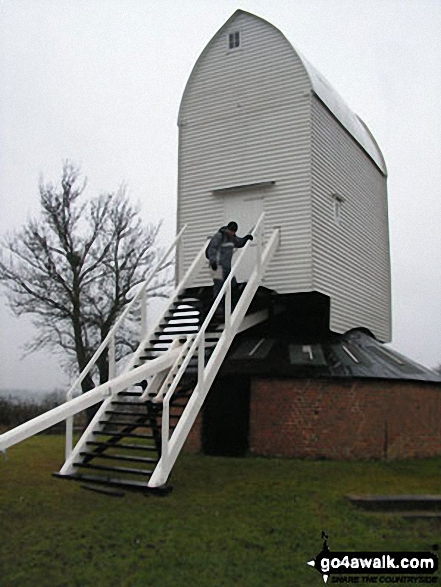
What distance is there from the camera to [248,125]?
1383 cm

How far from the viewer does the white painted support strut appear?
309 inches

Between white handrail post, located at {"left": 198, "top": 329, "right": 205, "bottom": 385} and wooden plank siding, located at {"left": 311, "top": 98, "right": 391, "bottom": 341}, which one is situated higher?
wooden plank siding, located at {"left": 311, "top": 98, "right": 391, "bottom": 341}

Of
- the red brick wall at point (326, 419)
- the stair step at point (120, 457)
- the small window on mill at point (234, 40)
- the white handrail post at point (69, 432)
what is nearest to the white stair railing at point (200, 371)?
the stair step at point (120, 457)

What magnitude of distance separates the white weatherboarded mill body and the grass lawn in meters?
4.64

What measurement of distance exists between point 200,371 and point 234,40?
28.5 ft

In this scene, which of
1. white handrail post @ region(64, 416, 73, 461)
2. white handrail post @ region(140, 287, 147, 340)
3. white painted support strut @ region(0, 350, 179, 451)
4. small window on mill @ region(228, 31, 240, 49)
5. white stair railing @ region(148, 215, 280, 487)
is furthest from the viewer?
small window on mill @ region(228, 31, 240, 49)

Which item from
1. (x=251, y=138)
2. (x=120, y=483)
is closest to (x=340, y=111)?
(x=251, y=138)

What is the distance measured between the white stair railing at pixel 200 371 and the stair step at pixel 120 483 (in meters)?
0.09

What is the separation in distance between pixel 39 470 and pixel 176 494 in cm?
315

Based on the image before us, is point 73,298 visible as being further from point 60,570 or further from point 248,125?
point 60,570

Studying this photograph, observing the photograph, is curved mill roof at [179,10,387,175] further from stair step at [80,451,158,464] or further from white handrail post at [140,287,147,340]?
stair step at [80,451,158,464]

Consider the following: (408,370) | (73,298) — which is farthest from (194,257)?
(73,298)

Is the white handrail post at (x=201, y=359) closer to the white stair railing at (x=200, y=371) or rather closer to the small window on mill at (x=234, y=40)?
the white stair railing at (x=200, y=371)

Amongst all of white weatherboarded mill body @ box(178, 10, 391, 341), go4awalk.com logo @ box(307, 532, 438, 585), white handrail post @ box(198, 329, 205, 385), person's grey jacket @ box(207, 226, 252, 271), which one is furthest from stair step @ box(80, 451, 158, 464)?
white weatherboarded mill body @ box(178, 10, 391, 341)
